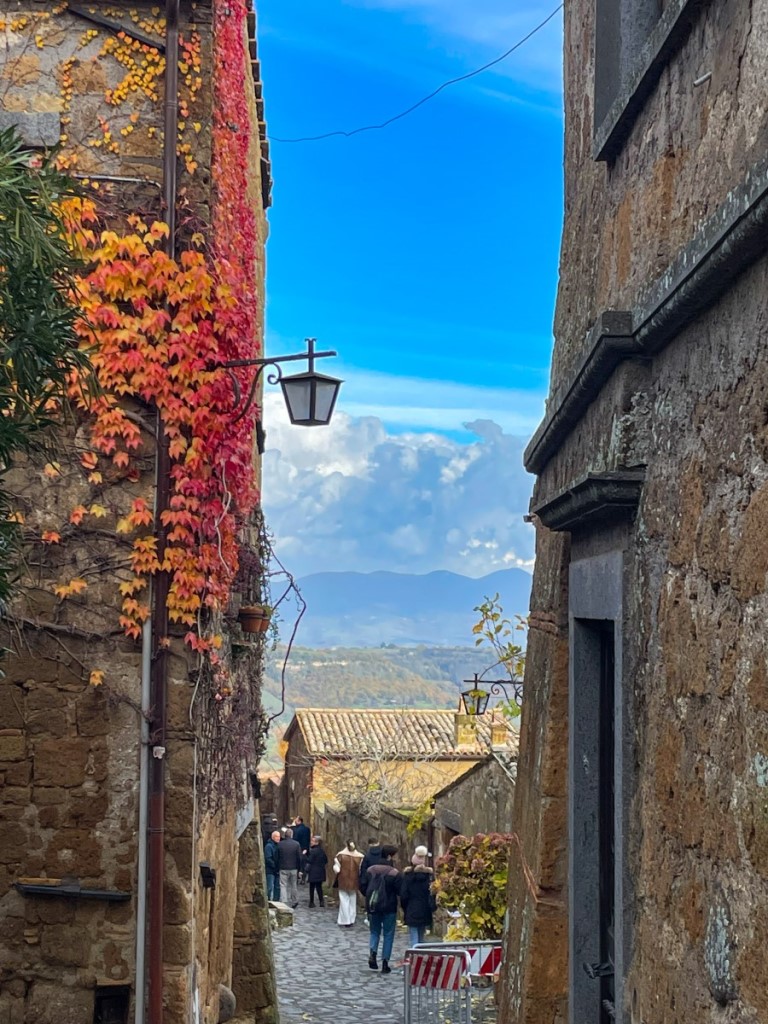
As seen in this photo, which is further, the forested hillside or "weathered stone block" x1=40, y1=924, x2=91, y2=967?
the forested hillside

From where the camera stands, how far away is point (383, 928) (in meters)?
13.8

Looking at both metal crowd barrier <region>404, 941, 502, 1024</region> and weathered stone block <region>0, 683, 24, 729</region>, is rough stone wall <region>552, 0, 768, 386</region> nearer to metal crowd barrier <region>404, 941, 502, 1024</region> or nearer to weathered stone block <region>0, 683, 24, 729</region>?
weathered stone block <region>0, 683, 24, 729</region>

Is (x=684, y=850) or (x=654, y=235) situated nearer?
(x=684, y=850)

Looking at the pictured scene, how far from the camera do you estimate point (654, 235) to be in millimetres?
3512

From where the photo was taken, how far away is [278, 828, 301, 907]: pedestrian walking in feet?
63.4

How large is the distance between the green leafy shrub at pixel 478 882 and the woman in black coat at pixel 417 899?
347 cm

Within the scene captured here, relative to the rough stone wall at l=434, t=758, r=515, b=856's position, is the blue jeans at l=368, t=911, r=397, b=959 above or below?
below

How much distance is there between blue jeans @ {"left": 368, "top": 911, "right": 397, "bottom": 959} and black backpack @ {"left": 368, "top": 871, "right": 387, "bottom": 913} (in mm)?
101

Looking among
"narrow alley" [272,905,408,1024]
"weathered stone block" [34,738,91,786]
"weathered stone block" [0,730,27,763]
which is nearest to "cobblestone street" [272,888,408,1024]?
"narrow alley" [272,905,408,1024]

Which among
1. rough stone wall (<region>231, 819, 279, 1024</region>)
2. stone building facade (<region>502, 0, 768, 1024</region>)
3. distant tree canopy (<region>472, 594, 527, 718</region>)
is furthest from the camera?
distant tree canopy (<region>472, 594, 527, 718</region>)

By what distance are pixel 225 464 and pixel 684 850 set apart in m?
5.01

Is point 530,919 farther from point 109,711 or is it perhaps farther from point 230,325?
point 230,325

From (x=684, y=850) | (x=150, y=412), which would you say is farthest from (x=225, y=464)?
(x=684, y=850)

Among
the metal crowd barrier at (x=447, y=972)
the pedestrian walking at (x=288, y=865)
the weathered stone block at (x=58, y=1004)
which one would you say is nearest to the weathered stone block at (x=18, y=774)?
the weathered stone block at (x=58, y=1004)
